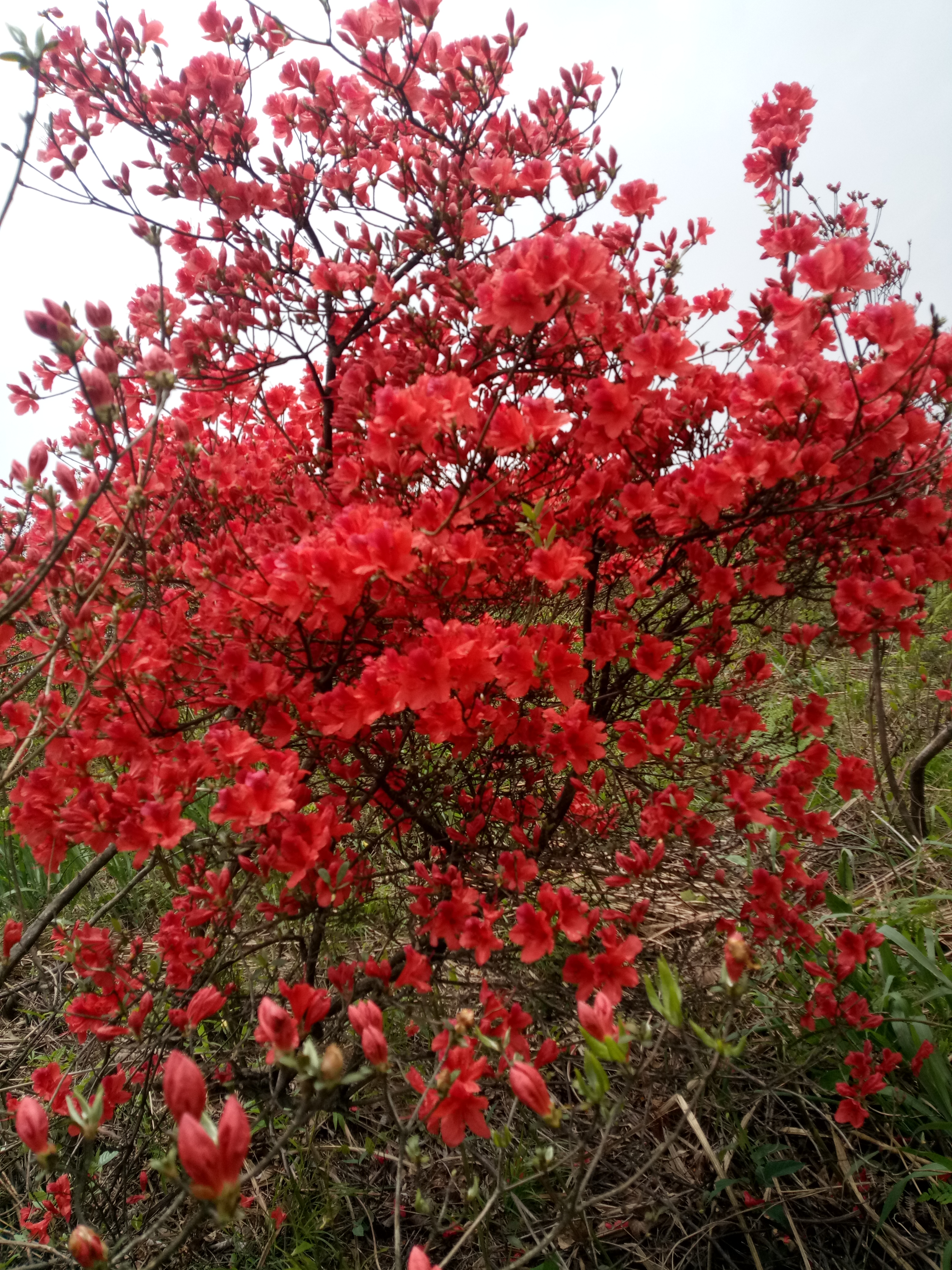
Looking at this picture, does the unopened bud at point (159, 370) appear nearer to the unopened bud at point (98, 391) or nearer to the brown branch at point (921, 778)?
the unopened bud at point (98, 391)

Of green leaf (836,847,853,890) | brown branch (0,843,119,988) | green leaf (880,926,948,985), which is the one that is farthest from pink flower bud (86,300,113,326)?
green leaf (836,847,853,890)

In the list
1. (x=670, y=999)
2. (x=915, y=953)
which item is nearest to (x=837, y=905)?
(x=915, y=953)

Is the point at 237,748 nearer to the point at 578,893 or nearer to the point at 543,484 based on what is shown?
the point at 543,484

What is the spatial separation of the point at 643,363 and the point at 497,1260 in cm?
187

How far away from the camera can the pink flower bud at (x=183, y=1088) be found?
25.4 inches

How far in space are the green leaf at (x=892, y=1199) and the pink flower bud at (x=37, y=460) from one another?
2142mm

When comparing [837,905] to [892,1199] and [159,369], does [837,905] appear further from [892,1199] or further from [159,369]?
[159,369]

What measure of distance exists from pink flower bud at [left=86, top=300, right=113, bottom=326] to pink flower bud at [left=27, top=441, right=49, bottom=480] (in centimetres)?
22

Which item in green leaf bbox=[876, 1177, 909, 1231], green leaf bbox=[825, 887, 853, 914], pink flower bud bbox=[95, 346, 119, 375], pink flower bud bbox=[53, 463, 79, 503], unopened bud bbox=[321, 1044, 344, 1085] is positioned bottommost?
green leaf bbox=[876, 1177, 909, 1231]

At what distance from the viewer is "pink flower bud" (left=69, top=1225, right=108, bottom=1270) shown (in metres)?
0.68

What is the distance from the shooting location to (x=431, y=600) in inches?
55.5

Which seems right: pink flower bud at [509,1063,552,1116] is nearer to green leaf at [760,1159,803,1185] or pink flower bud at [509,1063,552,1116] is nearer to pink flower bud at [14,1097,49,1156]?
pink flower bud at [14,1097,49,1156]

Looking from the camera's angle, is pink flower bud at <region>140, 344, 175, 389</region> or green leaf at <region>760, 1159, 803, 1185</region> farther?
green leaf at <region>760, 1159, 803, 1185</region>

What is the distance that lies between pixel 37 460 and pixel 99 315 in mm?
268
